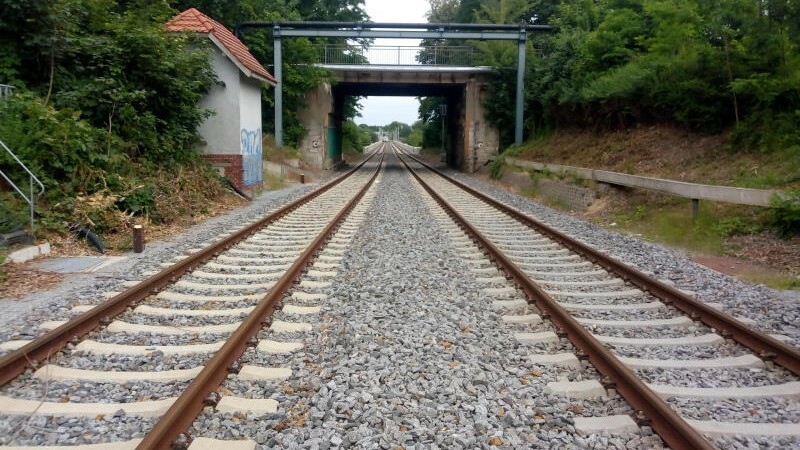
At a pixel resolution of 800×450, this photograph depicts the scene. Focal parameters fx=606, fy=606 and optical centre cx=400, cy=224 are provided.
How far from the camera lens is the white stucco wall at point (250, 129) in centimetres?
1715

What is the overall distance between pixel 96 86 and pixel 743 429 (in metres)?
11.8

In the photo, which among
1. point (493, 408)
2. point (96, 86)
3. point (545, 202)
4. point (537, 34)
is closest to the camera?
point (493, 408)

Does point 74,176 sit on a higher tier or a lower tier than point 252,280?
Result: higher

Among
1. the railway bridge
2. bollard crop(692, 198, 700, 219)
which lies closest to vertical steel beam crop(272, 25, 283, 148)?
the railway bridge

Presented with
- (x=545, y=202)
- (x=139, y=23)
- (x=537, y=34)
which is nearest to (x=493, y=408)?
(x=139, y=23)

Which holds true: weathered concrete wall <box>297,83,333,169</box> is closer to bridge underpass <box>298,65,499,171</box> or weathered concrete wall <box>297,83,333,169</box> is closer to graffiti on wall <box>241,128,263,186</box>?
bridge underpass <box>298,65,499,171</box>

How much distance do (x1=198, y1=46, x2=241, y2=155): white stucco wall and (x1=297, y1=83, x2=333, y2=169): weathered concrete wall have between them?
1445 centimetres

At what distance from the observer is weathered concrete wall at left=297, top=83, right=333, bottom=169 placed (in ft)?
103

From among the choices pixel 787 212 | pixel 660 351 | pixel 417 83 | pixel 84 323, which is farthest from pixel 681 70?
pixel 417 83

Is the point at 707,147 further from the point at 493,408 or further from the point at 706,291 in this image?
the point at 493,408

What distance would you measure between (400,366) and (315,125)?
2826 centimetres

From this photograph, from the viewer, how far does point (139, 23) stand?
12.9 metres

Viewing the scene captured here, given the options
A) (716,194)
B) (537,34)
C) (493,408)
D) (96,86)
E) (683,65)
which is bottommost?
(493,408)

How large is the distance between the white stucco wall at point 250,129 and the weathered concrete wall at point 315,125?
11647mm
